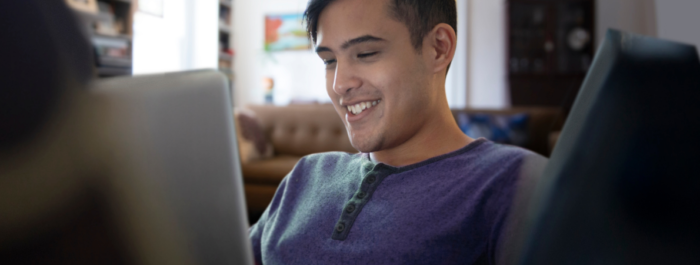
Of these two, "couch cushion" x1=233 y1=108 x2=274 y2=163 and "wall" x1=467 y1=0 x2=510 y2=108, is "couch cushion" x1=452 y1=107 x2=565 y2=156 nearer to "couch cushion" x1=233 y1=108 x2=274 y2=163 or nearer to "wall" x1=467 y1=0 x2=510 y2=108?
"couch cushion" x1=233 y1=108 x2=274 y2=163

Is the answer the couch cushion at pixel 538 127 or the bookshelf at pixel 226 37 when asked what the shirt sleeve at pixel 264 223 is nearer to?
the couch cushion at pixel 538 127

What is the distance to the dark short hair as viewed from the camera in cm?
47

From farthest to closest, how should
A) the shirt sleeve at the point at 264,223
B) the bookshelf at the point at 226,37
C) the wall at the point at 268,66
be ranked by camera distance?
the bookshelf at the point at 226,37
the wall at the point at 268,66
the shirt sleeve at the point at 264,223

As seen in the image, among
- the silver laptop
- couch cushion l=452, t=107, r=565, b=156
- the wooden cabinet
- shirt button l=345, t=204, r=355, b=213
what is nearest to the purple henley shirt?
shirt button l=345, t=204, r=355, b=213

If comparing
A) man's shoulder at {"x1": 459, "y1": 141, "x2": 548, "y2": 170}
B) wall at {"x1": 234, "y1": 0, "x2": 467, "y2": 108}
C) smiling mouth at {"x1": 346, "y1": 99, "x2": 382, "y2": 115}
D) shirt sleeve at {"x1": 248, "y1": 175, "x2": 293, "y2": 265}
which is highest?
wall at {"x1": 234, "y1": 0, "x2": 467, "y2": 108}

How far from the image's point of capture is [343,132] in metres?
2.17

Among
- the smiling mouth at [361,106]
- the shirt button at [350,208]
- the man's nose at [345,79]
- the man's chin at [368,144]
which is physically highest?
the man's nose at [345,79]

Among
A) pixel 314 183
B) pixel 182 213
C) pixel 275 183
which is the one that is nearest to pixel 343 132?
pixel 275 183

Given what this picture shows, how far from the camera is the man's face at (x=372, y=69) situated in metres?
0.46

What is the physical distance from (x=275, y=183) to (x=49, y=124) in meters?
1.31

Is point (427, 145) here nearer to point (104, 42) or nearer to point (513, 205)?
point (513, 205)

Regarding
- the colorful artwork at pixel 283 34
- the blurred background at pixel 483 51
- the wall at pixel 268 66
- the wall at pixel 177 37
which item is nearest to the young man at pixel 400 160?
the wall at pixel 177 37

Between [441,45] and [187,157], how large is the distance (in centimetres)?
34

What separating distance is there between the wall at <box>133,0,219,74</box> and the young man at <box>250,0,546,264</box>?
4.5 inches
